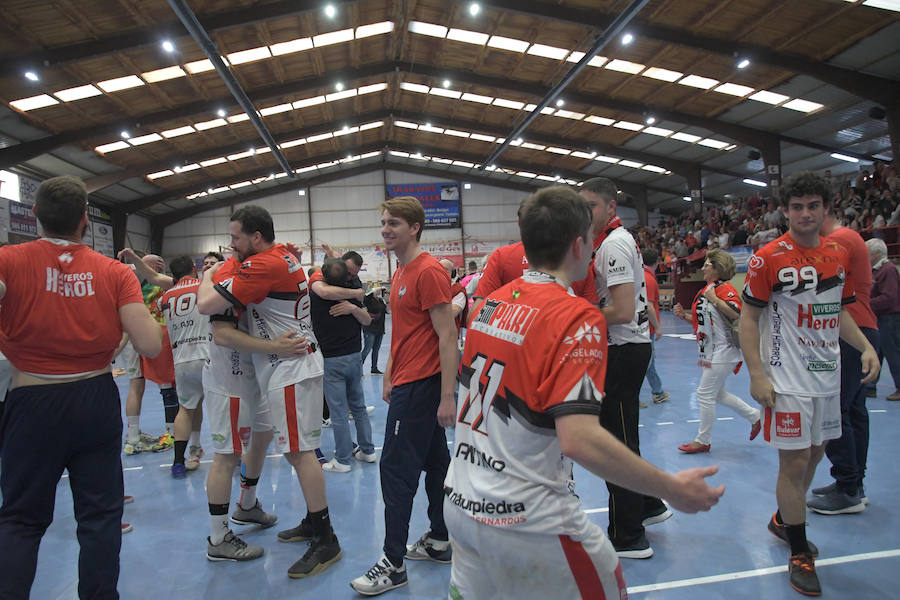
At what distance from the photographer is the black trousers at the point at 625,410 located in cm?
309

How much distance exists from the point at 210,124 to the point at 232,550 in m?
17.6

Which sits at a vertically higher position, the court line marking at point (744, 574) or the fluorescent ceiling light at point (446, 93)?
the fluorescent ceiling light at point (446, 93)

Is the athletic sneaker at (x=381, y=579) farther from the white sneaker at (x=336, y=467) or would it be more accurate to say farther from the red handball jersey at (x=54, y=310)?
the white sneaker at (x=336, y=467)

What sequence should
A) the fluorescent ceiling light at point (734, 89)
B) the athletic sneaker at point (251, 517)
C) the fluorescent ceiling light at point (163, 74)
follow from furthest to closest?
1. the fluorescent ceiling light at point (734, 89)
2. the fluorescent ceiling light at point (163, 74)
3. the athletic sneaker at point (251, 517)

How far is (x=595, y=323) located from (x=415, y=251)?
1.78 metres

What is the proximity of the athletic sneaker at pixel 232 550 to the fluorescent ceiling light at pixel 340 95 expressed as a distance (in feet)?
56.4

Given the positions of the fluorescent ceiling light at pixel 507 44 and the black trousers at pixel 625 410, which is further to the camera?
the fluorescent ceiling light at pixel 507 44

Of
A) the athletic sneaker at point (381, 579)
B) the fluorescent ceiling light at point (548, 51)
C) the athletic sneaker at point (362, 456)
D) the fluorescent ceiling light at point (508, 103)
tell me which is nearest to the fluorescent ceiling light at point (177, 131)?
the fluorescent ceiling light at point (508, 103)

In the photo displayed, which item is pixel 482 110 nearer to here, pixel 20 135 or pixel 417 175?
pixel 417 175

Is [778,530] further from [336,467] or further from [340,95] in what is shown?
[340,95]

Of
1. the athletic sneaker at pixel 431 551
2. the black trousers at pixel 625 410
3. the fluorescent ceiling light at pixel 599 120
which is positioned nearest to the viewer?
the black trousers at pixel 625 410

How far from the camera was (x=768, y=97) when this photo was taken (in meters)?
15.2

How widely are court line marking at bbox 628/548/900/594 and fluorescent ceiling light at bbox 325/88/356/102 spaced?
18205mm

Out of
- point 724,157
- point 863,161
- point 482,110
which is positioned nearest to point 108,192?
point 482,110
